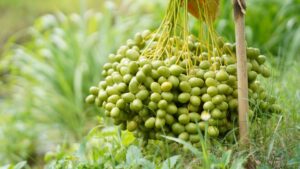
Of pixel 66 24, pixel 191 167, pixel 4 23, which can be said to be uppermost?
pixel 4 23

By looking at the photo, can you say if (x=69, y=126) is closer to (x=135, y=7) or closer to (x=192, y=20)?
(x=192, y=20)

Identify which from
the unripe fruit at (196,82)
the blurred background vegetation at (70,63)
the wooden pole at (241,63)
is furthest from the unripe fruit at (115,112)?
the blurred background vegetation at (70,63)

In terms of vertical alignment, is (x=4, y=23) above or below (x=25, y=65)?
above

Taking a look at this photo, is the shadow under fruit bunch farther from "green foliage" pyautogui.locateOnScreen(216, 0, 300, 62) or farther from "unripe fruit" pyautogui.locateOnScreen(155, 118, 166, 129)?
"green foliage" pyautogui.locateOnScreen(216, 0, 300, 62)

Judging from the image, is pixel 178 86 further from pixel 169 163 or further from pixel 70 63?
pixel 70 63

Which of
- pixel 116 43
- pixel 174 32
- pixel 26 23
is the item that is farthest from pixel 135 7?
pixel 174 32

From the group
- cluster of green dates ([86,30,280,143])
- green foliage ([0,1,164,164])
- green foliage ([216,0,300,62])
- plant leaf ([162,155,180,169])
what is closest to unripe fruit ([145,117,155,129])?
cluster of green dates ([86,30,280,143])

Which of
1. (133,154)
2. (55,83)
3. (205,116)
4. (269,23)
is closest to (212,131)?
(205,116)
